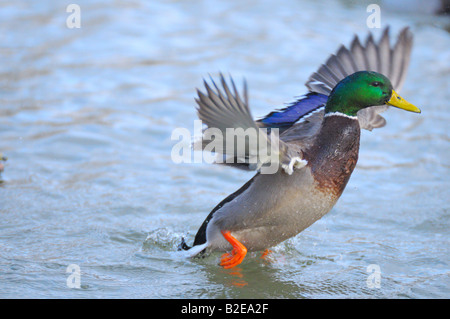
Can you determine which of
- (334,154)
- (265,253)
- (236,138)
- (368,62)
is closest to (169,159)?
(265,253)

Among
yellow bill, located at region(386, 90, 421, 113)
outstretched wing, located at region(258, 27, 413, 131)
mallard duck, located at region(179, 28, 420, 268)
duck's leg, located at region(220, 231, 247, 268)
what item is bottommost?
duck's leg, located at region(220, 231, 247, 268)

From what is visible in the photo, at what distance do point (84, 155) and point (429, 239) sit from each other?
3208mm

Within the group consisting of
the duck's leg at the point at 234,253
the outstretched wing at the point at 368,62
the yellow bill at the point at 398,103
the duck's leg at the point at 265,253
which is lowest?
the duck's leg at the point at 265,253

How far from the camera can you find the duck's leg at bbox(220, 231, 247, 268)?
14.2ft

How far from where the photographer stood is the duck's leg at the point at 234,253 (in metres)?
4.32

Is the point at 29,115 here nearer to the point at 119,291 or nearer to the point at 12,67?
the point at 12,67

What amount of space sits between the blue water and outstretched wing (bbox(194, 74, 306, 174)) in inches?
34.9

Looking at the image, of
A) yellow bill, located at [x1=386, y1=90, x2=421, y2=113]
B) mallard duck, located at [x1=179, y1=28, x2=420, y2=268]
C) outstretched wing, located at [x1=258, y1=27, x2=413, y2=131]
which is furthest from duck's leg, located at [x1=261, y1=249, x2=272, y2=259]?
yellow bill, located at [x1=386, y1=90, x2=421, y2=113]

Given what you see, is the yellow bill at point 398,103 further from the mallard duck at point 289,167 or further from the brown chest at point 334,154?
the brown chest at point 334,154

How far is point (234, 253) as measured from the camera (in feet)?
14.8

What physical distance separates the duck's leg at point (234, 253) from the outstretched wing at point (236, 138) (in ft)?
1.97

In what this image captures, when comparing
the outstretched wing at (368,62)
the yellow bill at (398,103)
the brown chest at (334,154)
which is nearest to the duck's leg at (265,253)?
the brown chest at (334,154)

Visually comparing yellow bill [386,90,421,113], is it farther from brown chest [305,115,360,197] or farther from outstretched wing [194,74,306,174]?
outstretched wing [194,74,306,174]

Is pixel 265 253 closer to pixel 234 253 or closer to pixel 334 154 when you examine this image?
pixel 234 253
